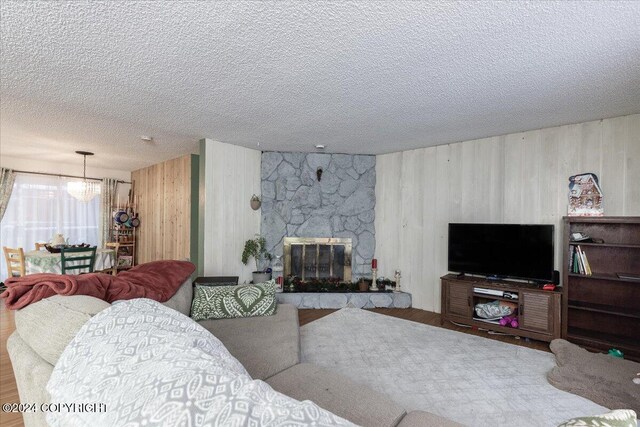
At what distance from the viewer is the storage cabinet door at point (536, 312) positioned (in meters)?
2.96

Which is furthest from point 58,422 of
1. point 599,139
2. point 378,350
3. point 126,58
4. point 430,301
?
point 599,139

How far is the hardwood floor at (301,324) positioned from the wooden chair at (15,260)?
1.57 feet

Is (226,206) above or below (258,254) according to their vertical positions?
above

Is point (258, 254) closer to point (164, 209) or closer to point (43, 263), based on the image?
point (164, 209)

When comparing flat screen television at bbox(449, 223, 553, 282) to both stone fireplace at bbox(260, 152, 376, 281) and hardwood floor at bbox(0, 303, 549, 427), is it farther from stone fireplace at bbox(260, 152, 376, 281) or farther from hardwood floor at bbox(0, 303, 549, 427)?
stone fireplace at bbox(260, 152, 376, 281)

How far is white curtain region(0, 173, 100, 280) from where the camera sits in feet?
16.6

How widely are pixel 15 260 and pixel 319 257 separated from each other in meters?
4.33

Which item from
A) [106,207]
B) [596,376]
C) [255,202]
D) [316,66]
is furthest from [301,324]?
[106,207]

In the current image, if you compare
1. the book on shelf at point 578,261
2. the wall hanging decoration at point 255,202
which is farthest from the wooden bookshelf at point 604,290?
the wall hanging decoration at point 255,202

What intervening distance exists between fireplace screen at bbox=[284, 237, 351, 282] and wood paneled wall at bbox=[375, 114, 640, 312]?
573mm

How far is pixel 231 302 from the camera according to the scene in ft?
7.91

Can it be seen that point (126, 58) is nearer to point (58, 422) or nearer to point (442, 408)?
point (58, 422)

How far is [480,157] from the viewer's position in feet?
12.3

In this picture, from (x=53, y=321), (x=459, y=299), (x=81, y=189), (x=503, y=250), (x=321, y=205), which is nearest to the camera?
(x=53, y=321)
